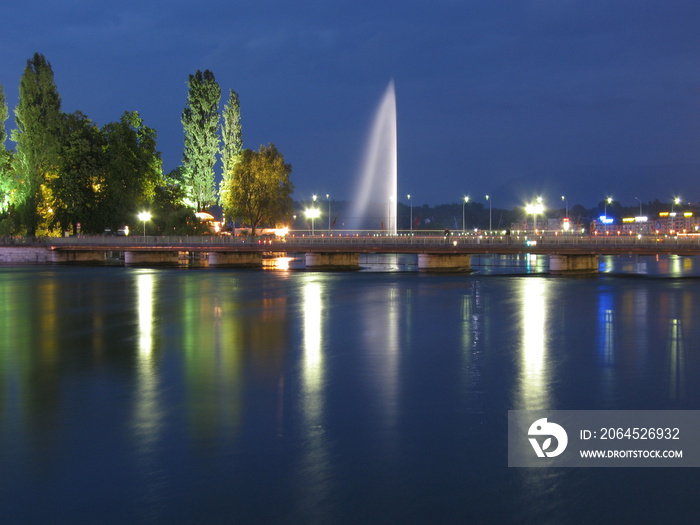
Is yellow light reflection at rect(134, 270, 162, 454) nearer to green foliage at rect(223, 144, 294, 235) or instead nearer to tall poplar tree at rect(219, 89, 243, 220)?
green foliage at rect(223, 144, 294, 235)

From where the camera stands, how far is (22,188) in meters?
88.7

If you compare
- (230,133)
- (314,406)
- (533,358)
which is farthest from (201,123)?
(314,406)

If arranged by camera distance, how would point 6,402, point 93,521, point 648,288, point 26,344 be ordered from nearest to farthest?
point 93,521
point 6,402
point 26,344
point 648,288

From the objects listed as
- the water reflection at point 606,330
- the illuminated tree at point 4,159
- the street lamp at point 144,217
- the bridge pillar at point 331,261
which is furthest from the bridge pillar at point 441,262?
the illuminated tree at point 4,159

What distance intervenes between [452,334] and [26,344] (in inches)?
661

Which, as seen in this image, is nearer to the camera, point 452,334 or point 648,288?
point 452,334

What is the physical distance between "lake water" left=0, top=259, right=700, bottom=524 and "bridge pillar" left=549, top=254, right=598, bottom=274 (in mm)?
36249

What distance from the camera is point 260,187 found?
287 feet

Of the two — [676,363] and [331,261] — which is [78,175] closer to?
[331,261]

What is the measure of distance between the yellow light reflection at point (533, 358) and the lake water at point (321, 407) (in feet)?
0.44

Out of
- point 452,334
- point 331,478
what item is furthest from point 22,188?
point 331,478

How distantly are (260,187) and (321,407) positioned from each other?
72713 mm

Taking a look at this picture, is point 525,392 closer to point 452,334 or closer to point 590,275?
point 452,334

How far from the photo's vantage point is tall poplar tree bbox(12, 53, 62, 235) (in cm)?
8569
